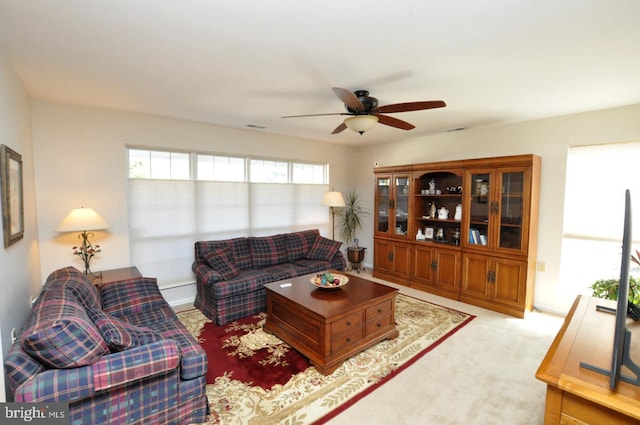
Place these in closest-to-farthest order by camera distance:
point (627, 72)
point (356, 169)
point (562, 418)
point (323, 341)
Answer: point (562, 418)
point (627, 72)
point (323, 341)
point (356, 169)

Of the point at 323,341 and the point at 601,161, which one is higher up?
the point at 601,161

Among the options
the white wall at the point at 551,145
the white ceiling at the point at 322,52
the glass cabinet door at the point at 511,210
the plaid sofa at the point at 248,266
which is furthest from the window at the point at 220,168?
the glass cabinet door at the point at 511,210

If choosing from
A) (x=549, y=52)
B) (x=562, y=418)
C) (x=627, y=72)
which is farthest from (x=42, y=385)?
(x=627, y=72)

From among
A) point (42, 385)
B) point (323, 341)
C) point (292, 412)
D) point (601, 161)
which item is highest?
point (601, 161)

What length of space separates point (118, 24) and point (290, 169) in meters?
3.63

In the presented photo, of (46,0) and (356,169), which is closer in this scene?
(46,0)

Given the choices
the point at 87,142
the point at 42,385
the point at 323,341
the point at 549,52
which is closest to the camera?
the point at 42,385

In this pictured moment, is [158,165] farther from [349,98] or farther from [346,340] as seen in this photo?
[346,340]

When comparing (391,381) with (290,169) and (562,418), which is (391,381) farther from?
Answer: (290,169)

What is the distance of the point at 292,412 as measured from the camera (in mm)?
2078

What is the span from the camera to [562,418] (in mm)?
1274

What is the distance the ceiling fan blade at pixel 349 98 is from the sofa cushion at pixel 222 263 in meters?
2.51

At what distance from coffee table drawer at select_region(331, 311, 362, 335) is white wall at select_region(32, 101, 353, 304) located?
8.49ft

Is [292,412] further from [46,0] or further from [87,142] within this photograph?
[87,142]
